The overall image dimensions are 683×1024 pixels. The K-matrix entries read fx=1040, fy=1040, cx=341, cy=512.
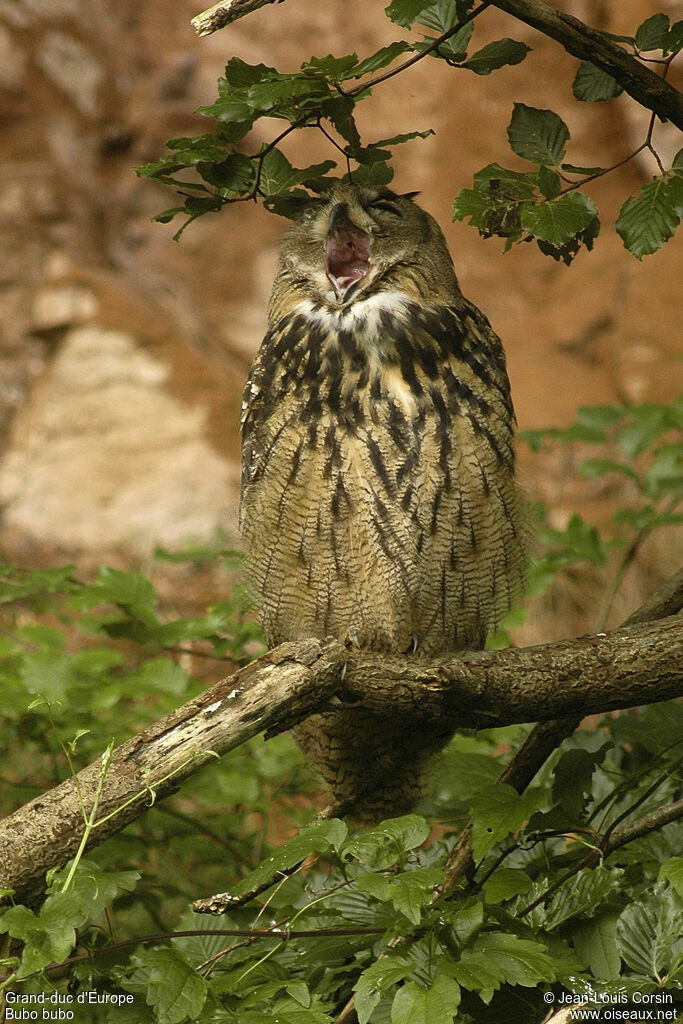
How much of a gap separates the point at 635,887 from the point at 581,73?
4.07 ft

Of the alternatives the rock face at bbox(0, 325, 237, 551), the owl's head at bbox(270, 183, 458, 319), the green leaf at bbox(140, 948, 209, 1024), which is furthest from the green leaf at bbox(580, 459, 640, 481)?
the rock face at bbox(0, 325, 237, 551)

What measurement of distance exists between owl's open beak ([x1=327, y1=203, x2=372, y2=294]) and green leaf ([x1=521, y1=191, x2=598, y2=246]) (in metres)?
0.81

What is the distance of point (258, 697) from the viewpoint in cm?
138

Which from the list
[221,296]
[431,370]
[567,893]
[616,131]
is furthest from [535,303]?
[567,893]

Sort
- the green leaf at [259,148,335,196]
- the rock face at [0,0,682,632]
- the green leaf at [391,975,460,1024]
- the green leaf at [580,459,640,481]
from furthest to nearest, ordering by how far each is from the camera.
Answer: the rock face at [0,0,682,632] < the green leaf at [580,459,640,481] < the green leaf at [259,148,335,196] < the green leaf at [391,975,460,1024]

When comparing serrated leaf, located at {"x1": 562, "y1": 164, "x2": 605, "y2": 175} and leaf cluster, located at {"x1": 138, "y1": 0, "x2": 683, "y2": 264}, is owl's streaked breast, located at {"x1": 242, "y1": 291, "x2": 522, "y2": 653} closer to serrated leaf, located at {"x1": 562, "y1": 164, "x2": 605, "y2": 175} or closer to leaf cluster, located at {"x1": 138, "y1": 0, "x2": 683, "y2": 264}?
leaf cluster, located at {"x1": 138, "y1": 0, "x2": 683, "y2": 264}

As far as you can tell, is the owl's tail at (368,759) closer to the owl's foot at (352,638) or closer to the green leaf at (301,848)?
the owl's foot at (352,638)

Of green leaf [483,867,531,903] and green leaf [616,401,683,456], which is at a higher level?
green leaf [616,401,683,456]

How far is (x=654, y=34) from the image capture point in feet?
4.31

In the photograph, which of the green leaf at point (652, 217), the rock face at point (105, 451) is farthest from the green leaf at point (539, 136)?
the rock face at point (105, 451)

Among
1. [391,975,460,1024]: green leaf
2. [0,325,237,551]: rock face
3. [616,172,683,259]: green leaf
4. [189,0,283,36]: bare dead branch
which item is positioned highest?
[0,325,237,551]: rock face

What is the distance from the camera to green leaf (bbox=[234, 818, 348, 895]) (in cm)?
127

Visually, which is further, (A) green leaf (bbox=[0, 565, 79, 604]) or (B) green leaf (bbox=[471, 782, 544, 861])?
(A) green leaf (bbox=[0, 565, 79, 604])

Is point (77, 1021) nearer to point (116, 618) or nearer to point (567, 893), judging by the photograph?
point (567, 893)
